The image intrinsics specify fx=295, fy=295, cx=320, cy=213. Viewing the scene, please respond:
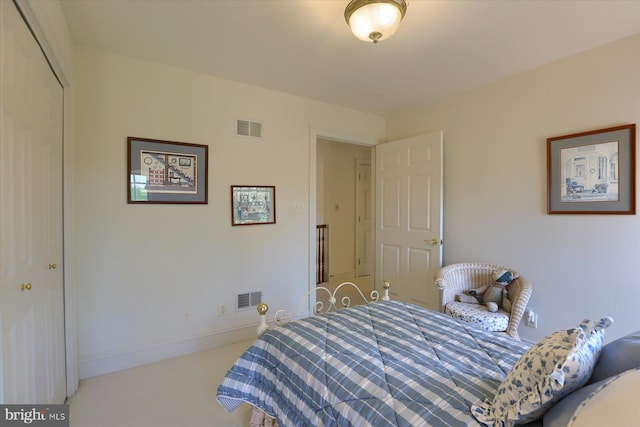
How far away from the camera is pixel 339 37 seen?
7.14 ft

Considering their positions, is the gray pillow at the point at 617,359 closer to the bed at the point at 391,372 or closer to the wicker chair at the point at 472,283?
the bed at the point at 391,372

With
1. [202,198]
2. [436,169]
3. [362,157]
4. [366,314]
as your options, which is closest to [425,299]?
[436,169]

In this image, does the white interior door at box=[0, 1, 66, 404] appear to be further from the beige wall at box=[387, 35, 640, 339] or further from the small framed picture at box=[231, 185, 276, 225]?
the beige wall at box=[387, 35, 640, 339]

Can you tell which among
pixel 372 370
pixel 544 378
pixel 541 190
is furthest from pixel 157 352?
pixel 541 190

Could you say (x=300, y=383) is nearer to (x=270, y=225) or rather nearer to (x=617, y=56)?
(x=270, y=225)

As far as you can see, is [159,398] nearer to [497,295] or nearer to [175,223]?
[175,223]

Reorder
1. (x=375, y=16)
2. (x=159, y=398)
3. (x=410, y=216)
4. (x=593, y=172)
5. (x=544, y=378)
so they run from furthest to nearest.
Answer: (x=410, y=216) → (x=593, y=172) → (x=159, y=398) → (x=375, y=16) → (x=544, y=378)

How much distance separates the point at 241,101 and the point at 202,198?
42.3 inches

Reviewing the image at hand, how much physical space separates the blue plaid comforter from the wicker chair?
96 cm

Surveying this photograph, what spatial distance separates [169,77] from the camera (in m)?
2.64


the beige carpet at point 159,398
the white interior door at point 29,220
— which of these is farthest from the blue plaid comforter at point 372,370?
the white interior door at point 29,220

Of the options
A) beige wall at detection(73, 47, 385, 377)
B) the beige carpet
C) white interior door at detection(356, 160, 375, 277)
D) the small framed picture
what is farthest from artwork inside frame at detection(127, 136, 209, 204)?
white interior door at detection(356, 160, 375, 277)

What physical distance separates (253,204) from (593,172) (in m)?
2.97

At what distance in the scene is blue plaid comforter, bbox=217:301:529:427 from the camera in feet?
3.37
